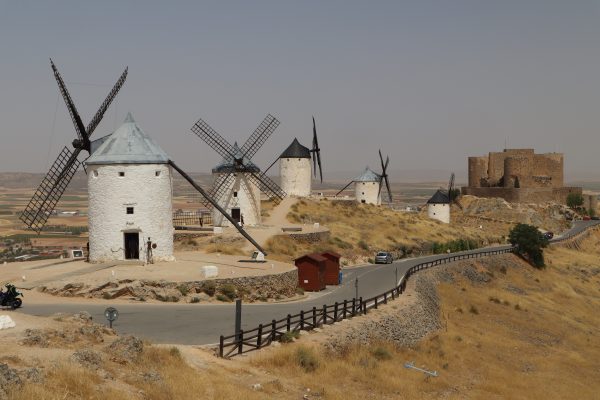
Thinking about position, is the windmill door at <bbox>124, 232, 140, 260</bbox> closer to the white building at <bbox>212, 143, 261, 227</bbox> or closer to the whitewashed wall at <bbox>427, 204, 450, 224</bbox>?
the white building at <bbox>212, 143, 261, 227</bbox>

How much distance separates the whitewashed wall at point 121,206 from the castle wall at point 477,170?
7267 cm

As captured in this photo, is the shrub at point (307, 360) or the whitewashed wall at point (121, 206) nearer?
the shrub at point (307, 360)

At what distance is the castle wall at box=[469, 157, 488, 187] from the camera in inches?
3826

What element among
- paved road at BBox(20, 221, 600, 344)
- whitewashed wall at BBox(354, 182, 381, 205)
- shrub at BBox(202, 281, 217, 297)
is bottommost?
paved road at BBox(20, 221, 600, 344)

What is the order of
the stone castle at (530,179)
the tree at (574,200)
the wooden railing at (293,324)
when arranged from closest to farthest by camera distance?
the wooden railing at (293,324) < the stone castle at (530,179) < the tree at (574,200)

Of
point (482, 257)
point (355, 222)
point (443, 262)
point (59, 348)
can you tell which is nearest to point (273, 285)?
point (59, 348)

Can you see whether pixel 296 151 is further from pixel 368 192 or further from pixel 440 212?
pixel 440 212

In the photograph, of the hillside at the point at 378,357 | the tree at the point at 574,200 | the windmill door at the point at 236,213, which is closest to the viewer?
the hillside at the point at 378,357

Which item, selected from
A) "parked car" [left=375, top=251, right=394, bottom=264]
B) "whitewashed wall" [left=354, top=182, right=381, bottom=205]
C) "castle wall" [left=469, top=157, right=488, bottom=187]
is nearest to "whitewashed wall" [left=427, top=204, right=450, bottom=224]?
"whitewashed wall" [left=354, top=182, right=381, bottom=205]

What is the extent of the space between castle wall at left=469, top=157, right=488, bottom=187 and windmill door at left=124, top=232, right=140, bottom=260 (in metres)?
73.3

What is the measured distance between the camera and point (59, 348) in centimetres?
1554

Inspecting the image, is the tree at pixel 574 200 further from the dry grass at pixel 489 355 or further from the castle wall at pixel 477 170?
the dry grass at pixel 489 355

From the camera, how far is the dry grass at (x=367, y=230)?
51188 millimetres

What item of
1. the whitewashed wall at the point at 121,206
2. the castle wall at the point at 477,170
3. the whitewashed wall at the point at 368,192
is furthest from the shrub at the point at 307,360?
the castle wall at the point at 477,170
